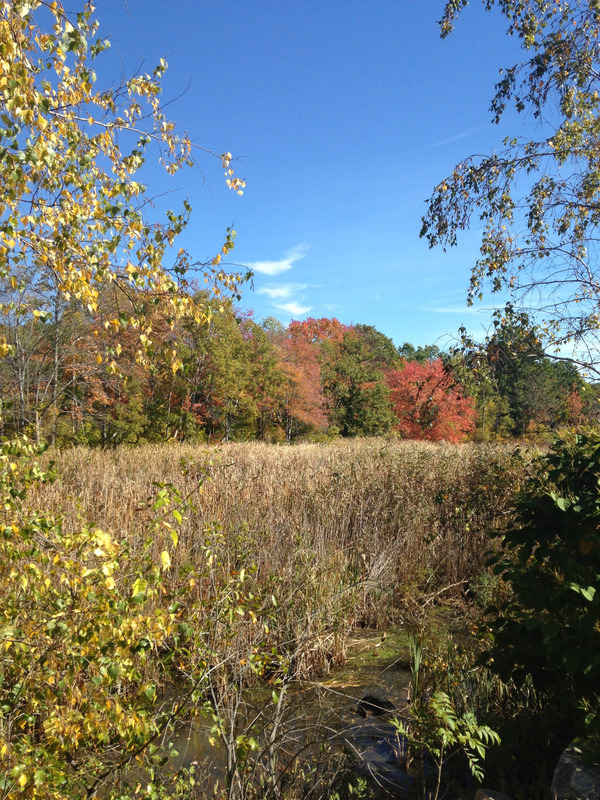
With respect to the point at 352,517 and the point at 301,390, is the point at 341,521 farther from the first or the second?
the point at 301,390

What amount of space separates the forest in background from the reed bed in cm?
75

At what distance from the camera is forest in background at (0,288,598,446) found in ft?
16.0

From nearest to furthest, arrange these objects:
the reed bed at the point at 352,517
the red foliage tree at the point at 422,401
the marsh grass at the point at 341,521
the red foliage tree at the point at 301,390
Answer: the marsh grass at the point at 341,521 < the reed bed at the point at 352,517 < the red foliage tree at the point at 301,390 < the red foliage tree at the point at 422,401

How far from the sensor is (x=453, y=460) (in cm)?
716

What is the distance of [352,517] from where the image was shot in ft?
20.3

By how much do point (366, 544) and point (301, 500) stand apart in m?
1.04

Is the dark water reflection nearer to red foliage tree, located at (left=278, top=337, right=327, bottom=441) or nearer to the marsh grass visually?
the marsh grass

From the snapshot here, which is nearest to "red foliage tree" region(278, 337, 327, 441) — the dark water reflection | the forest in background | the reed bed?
the forest in background

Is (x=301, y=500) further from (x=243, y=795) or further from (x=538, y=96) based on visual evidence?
(x=538, y=96)

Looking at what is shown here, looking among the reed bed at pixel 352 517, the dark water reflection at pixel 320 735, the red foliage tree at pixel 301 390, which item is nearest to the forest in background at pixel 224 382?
the red foliage tree at pixel 301 390

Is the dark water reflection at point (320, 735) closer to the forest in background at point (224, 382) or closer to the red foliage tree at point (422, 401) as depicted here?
the forest in background at point (224, 382)

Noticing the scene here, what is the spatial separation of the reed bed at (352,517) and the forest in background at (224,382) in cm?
75

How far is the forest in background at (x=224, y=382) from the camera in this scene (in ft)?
16.0

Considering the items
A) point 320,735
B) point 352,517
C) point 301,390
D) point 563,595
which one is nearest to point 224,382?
point 301,390
